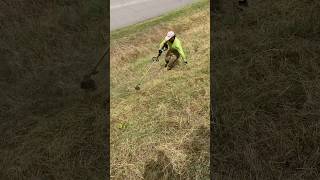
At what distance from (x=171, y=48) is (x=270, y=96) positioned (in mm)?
3309

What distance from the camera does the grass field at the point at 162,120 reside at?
668 centimetres

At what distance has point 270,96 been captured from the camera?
24.5 ft

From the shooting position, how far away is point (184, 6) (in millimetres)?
16188

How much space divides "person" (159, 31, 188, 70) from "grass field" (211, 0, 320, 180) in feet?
3.08

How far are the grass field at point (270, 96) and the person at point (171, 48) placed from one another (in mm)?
940

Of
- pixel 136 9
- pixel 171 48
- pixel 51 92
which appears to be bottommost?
pixel 51 92

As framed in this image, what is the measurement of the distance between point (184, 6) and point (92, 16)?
423 cm

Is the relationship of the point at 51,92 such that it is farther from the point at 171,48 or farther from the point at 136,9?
the point at 136,9

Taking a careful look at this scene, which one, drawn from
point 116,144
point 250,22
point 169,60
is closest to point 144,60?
point 169,60

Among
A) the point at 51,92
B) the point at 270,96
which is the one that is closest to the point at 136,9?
the point at 51,92

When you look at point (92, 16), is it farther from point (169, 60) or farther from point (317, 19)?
point (317, 19)

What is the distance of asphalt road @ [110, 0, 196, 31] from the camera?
1466 centimetres

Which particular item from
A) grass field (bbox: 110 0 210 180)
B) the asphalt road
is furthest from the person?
the asphalt road

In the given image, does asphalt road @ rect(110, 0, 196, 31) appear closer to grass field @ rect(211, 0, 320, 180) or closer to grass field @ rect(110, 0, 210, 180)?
grass field @ rect(110, 0, 210, 180)
